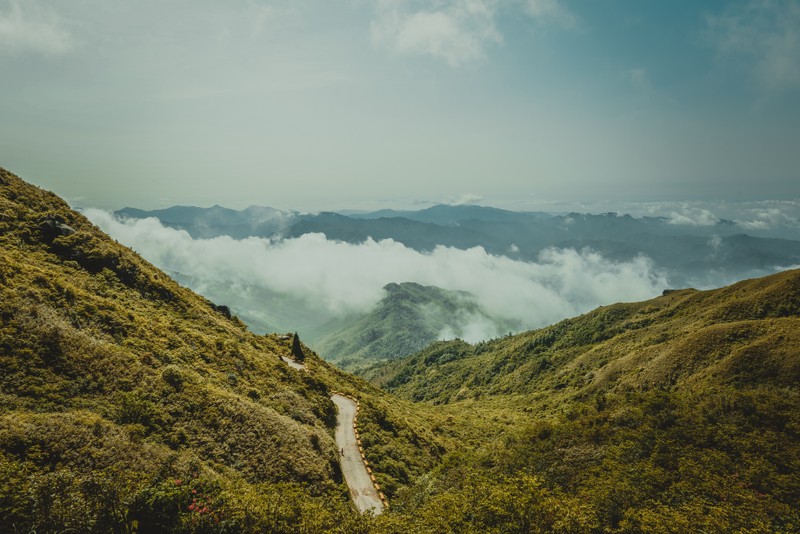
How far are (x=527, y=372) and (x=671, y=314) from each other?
57.4 metres

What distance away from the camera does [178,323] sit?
46.1 meters

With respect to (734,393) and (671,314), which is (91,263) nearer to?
(734,393)

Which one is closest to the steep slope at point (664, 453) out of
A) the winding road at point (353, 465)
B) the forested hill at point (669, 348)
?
the forested hill at point (669, 348)

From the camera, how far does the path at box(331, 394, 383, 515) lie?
3438 centimetres

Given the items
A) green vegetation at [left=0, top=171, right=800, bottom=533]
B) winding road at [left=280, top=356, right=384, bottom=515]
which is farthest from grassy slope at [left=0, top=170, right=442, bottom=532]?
winding road at [left=280, top=356, right=384, bottom=515]

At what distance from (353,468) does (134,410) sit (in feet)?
73.5

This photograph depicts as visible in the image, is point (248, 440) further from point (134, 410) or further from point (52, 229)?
point (52, 229)

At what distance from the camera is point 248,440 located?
3044 centimetres

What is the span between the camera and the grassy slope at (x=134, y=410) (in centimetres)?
1681

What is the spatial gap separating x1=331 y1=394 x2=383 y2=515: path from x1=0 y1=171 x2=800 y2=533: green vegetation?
1.80 m

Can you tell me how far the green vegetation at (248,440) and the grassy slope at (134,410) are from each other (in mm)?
126

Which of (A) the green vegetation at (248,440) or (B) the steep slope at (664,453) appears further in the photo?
(B) the steep slope at (664,453)

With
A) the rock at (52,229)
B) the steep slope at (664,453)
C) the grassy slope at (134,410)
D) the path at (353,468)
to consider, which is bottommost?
the path at (353,468)

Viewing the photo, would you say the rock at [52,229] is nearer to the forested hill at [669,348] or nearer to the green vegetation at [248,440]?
the green vegetation at [248,440]
